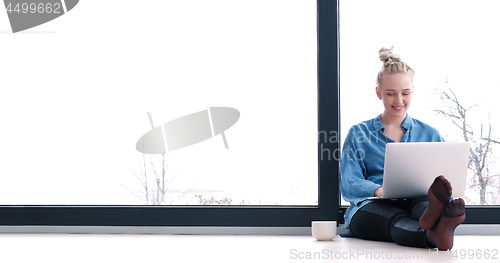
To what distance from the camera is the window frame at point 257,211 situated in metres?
2.12

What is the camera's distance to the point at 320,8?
85.4 inches

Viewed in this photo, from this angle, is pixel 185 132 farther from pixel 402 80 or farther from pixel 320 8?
pixel 402 80

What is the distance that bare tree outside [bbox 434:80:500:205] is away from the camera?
2.10 m

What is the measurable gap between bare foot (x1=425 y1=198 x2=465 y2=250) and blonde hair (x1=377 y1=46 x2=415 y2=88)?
69 cm

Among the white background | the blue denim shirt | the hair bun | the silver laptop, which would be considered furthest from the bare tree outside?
the silver laptop

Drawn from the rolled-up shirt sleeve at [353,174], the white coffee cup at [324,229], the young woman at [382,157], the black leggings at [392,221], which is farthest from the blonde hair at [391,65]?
the white coffee cup at [324,229]

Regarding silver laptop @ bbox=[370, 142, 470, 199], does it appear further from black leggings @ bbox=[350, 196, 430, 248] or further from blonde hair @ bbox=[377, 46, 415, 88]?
blonde hair @ bbox=[377, 46, 415, 88]

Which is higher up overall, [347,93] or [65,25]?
[65,25]

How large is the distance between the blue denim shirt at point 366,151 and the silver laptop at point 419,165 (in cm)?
18

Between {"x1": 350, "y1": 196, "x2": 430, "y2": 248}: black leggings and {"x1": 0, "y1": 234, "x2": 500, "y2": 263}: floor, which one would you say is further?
{"x1": 350, "y1": 196, "x2": 430, "y2": 248}: black leggings

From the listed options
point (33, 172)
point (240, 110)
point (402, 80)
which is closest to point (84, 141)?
point (33, 172)

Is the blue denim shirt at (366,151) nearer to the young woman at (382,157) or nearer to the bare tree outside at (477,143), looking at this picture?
the young woman at (382,157)

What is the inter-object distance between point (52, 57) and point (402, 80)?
5.41 feet

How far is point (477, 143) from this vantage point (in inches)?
83.4
